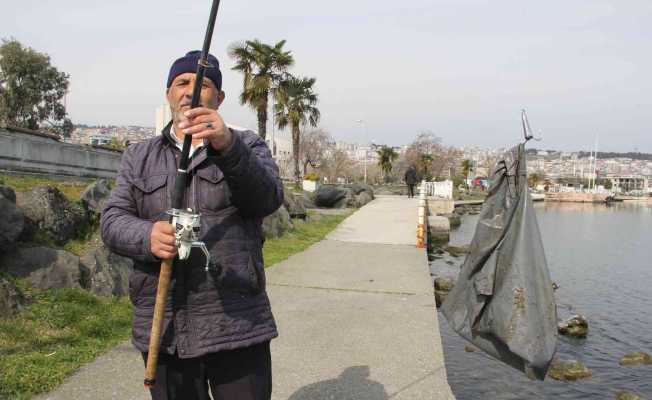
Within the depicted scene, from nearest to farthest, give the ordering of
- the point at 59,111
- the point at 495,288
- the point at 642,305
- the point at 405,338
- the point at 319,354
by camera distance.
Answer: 1. the point at 495,288
2. the point at 319,354
3. the point at 405,338
4. the point at 642,305
5. the point at 59,111

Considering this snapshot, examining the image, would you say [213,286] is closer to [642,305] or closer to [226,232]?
[226,232]

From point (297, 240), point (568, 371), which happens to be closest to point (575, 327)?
point (568, 371)

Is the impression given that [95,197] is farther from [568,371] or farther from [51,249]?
[568,371]

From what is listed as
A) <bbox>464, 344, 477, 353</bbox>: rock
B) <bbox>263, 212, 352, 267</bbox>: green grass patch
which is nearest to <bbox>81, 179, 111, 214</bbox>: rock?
<bbox>263, 212, 352, 267</bbox>: green grass patch

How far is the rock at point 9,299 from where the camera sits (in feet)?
15.4

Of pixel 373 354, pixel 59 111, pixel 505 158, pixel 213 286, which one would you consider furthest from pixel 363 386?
pixel 59 111

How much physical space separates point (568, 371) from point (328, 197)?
55.4 ft

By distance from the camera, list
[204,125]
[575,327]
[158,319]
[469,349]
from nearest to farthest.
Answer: [204,125] → [158,319] → [469,349] → [575,327]

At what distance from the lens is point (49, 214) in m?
6.28

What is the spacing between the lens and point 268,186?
6.67 ft

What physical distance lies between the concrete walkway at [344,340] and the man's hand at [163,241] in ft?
7.85

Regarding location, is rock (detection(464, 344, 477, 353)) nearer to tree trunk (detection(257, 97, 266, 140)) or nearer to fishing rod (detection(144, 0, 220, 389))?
fishing rod (detection(144, 0, 220, 389))

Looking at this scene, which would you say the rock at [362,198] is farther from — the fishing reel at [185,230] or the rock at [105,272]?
the fishing reel at [185,230]

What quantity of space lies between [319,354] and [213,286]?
10.0 feet
